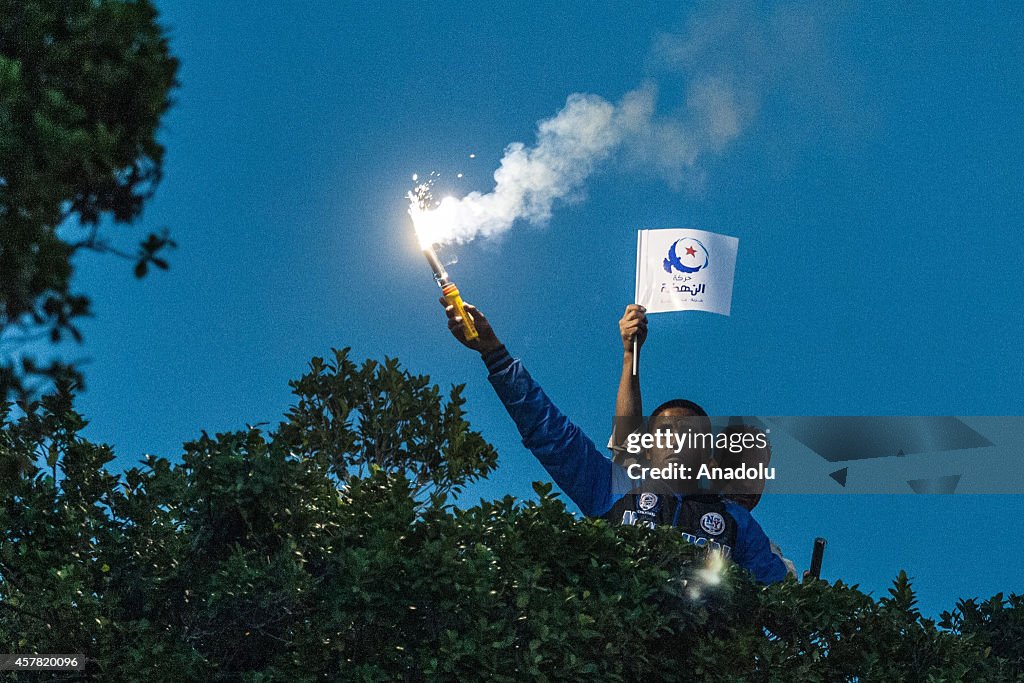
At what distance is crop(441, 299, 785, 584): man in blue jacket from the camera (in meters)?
8.76

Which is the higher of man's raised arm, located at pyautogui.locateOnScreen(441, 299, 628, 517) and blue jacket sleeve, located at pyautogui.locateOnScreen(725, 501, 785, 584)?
man's raised arm, located at pyautogui.locateOnScreen(441, 299, 628, 517)

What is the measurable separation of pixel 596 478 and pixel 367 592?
3608 millimetres

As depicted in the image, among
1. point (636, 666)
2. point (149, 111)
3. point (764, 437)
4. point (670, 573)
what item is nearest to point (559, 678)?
point (636, 666)

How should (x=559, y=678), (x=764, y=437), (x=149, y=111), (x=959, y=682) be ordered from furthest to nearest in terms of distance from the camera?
(x=764, y=437), (x=149, y=111), (x=959, y=682), (x=559, y=678)

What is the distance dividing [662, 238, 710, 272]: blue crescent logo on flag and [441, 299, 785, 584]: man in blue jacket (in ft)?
4.50

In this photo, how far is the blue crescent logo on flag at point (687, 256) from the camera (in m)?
9.61

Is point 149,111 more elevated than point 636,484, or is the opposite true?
point 149,111

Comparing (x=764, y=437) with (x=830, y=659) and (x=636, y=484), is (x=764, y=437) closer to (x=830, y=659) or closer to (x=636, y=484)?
(x=636, y=484)

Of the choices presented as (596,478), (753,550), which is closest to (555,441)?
(596,478)

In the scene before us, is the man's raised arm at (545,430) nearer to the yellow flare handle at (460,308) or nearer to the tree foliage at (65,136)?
the yellow flare handle at (460,308)

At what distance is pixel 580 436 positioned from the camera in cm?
948

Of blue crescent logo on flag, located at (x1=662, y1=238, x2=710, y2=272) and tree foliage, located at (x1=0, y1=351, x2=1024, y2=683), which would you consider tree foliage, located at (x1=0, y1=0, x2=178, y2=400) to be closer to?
tree foliage, located at (x1=0, y1=351, x2=1024, y2=683)

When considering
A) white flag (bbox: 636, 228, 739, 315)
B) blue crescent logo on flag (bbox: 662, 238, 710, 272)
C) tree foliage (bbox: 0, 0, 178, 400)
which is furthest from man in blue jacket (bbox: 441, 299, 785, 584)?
tree foliage (bbox: 0, 0, 178, 400)

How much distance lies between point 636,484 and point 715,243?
2.55m
